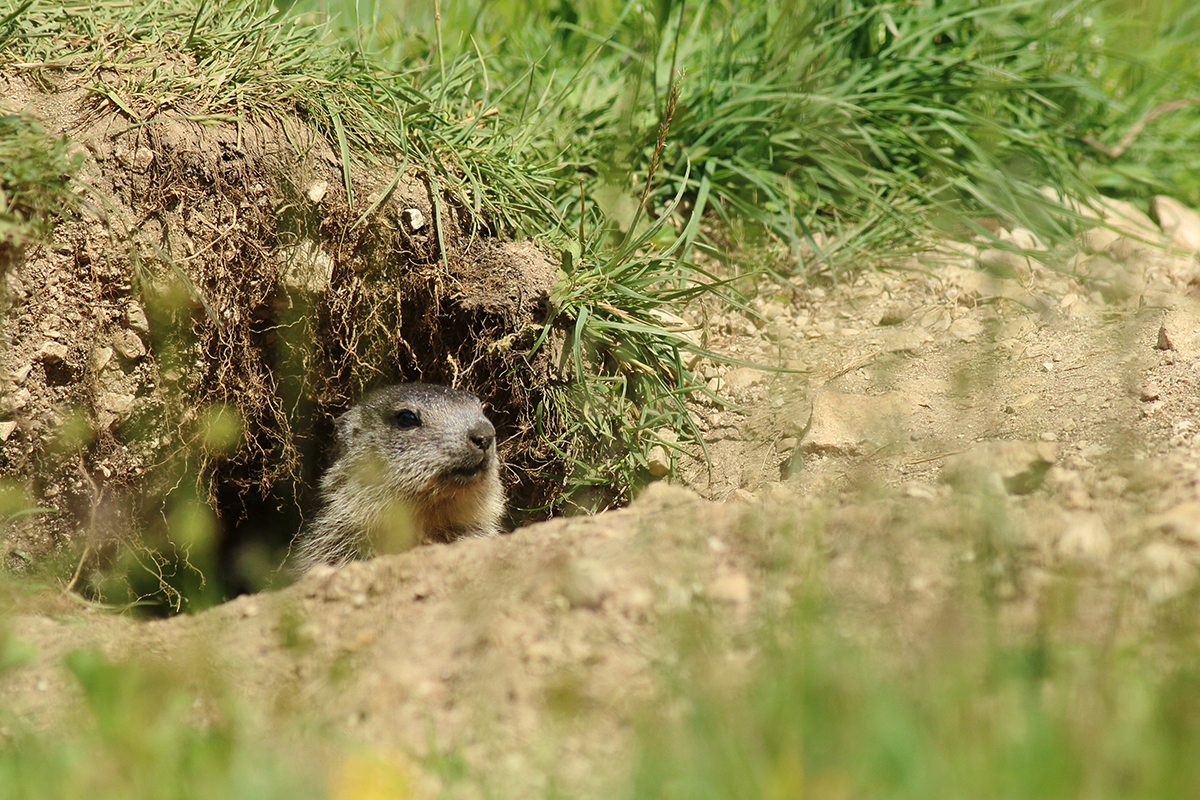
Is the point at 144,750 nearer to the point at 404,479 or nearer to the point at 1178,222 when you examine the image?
the point at 404,479

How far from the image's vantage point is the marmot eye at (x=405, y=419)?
5070 millimetres

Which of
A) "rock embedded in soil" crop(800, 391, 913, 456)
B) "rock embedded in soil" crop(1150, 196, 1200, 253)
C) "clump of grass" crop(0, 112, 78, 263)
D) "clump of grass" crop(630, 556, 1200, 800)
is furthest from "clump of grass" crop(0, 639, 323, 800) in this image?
"rock embedded in soil" crop(1150, 196, 1200, 253)

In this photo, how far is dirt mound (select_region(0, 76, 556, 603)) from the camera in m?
3.94

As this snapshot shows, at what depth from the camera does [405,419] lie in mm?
5109

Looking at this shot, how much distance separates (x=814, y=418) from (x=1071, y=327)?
1388 mm

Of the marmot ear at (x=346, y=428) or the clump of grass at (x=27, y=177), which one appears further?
the marmot ear at (x=346, y=428)

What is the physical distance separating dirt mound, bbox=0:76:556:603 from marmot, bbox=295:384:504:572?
212mm

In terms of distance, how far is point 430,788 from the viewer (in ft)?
7.27

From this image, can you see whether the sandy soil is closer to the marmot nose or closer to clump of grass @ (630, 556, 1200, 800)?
clump of grass @ (630, 556, 1200, 800)

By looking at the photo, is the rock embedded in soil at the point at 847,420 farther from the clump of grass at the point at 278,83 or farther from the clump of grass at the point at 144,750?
the clump of grass at the point at 144,750

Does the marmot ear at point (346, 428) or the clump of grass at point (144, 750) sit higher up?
the clump of grass at point (144, 750)

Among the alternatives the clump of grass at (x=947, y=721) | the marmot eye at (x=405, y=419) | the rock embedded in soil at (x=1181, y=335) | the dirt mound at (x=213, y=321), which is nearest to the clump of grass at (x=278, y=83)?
the dirt mound at (x=213, y=321)

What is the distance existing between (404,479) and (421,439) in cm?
24

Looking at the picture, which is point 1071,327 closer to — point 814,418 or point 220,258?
point 814,418
